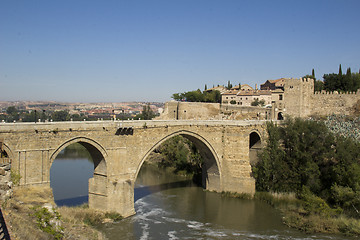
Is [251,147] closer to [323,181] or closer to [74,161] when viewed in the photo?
[323,181]

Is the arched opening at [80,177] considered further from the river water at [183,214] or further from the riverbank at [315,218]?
the riverbank at [315,218]

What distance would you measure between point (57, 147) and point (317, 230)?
40.4 ft

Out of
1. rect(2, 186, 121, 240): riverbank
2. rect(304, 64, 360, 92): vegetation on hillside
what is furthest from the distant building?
rect(2, 186, 121, 240): riverbank

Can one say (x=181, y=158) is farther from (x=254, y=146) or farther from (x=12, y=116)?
(x=12, y=116)

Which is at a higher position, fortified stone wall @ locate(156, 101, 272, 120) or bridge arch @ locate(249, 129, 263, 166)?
fortified stone wall @ locate(156, 101, 272, 120)

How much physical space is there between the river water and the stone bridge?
1.30 meters

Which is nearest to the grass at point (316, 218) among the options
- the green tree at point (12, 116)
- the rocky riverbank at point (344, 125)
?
the rocky riverbank at point (344, 125)

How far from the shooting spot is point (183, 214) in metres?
18.4

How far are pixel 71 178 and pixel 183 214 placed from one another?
32.8 feet

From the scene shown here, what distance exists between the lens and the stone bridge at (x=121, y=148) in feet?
45.2

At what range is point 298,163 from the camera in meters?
22.2

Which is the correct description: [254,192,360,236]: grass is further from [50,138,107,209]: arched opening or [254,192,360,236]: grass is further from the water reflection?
[50,138,107,209]: arched opening

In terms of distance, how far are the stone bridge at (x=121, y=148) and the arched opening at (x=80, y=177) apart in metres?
0.05

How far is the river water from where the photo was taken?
1573 centimetres
